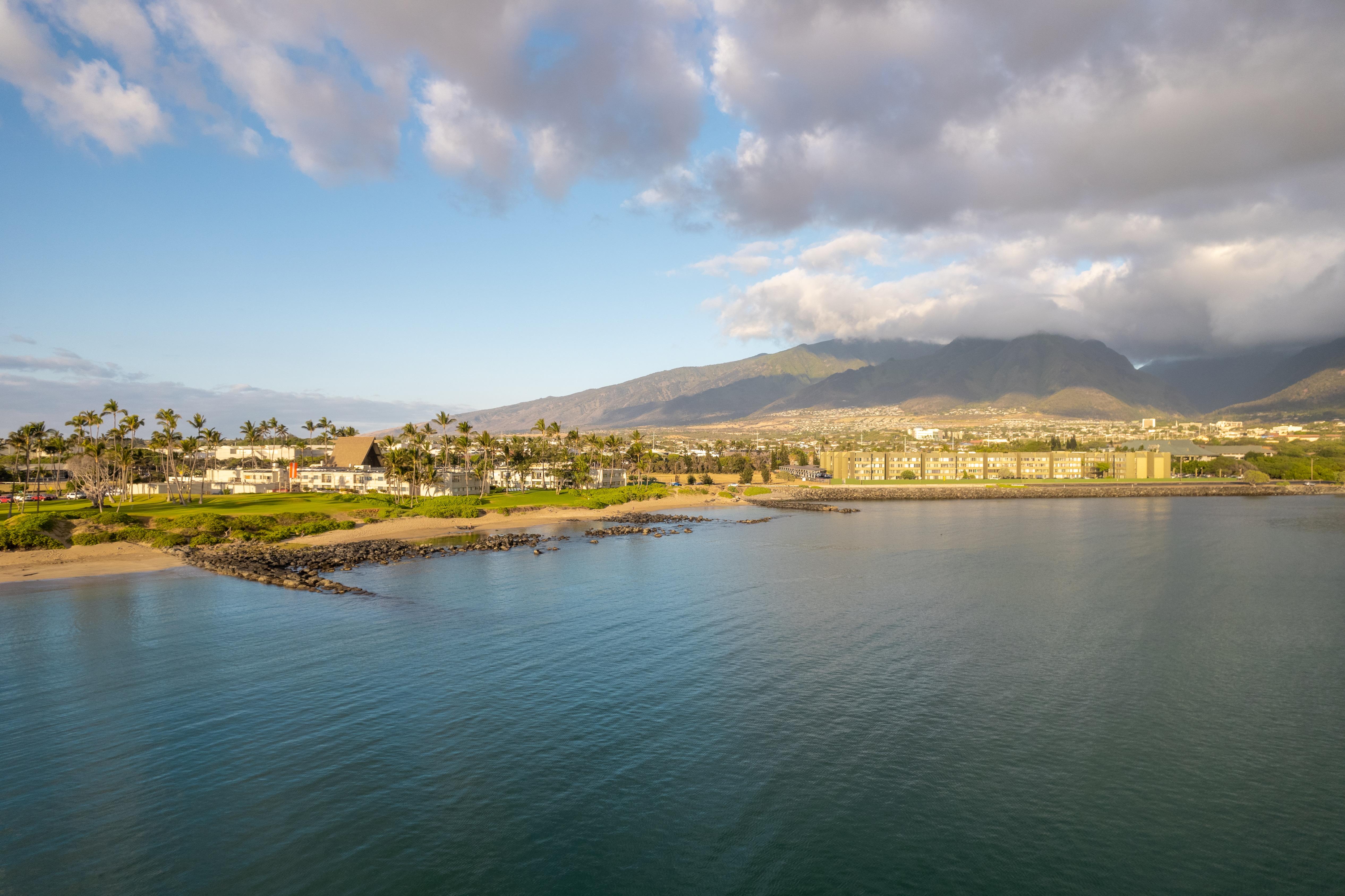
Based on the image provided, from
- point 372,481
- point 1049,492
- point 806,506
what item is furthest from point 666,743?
point 1049,492

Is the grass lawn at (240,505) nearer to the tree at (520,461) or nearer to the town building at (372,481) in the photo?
the town building at (372,481)

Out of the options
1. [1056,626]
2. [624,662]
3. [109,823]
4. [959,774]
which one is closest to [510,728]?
[624,662]

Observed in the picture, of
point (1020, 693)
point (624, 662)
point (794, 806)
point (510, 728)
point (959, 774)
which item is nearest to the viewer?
point (794, 806)

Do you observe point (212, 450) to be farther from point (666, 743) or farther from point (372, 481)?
point (666, 743)

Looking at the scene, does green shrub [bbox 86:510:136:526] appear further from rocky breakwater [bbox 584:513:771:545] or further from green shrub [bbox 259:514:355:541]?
rocky breakwater [bbox 584:513:771:545]

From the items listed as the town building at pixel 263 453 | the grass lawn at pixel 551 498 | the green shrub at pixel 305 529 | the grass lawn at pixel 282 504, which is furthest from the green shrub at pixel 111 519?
the town building at pixel 263 453

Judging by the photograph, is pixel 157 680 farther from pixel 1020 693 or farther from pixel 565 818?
pixel 1020 693
